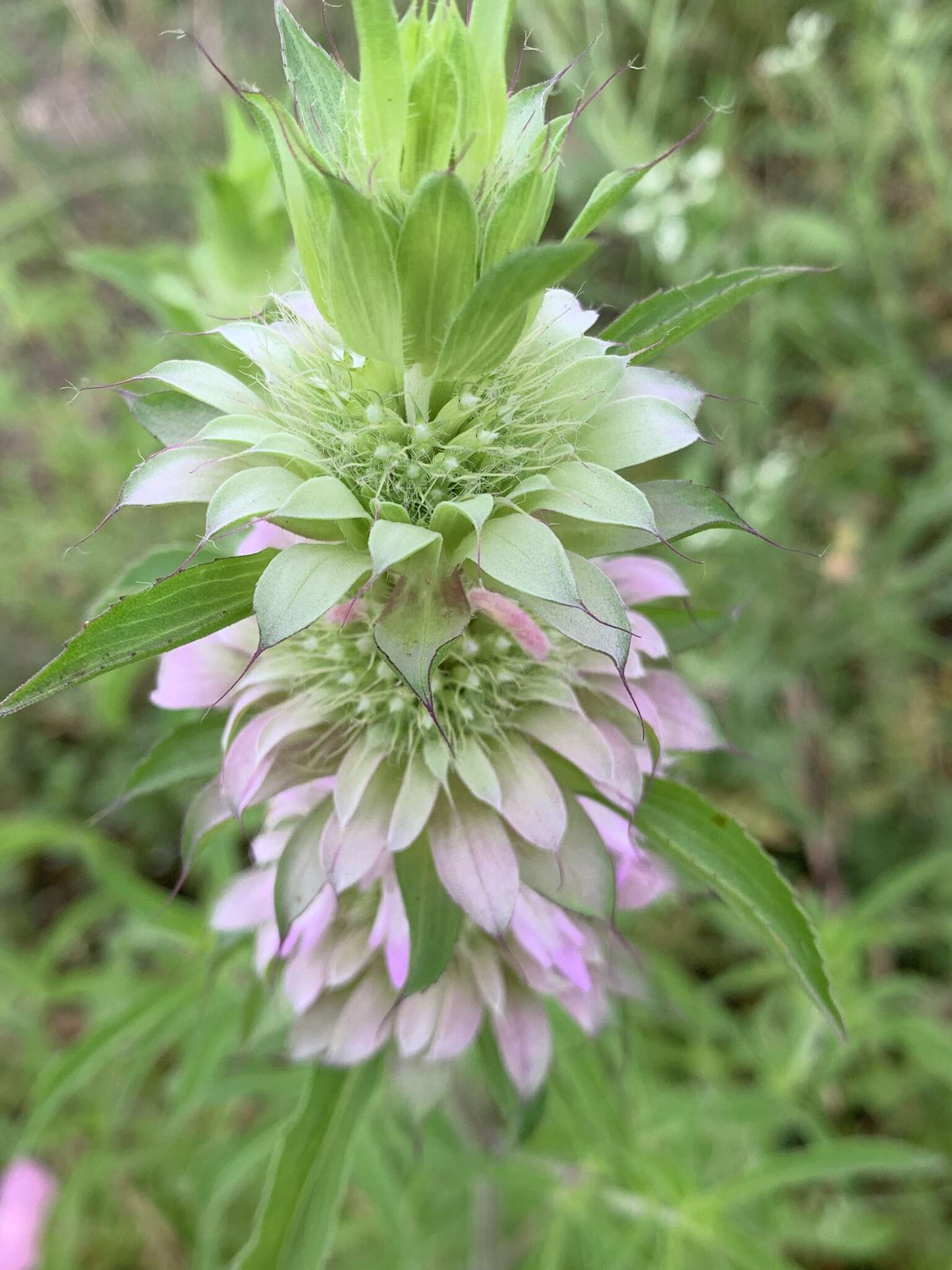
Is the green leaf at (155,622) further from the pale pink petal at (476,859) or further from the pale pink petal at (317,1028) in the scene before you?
the pale pink petal at (317,1028)

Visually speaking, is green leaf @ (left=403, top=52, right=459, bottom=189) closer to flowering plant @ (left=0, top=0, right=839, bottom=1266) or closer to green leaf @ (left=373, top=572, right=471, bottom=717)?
flowering plant @ (left=0, top=0, right=839, bottom=1266)

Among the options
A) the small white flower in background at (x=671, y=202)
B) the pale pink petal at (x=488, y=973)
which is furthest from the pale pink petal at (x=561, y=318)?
the small white flower in background at (x=671, y=202)

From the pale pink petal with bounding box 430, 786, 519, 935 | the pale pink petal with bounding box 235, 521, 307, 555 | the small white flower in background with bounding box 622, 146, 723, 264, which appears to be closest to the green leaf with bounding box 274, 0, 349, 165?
the pale pink petal with bounding box 235, 521, 307, 555

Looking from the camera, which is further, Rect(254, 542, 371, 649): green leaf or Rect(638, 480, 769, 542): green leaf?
Rect(638, 480, 769, 542): green leaf

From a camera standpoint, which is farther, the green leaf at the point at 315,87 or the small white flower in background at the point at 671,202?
the small white flower in background at the point at 671,202

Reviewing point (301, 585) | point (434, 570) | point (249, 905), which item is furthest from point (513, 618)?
point (249, 905)

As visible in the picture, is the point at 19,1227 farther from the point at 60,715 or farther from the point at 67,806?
the point at 60,715
